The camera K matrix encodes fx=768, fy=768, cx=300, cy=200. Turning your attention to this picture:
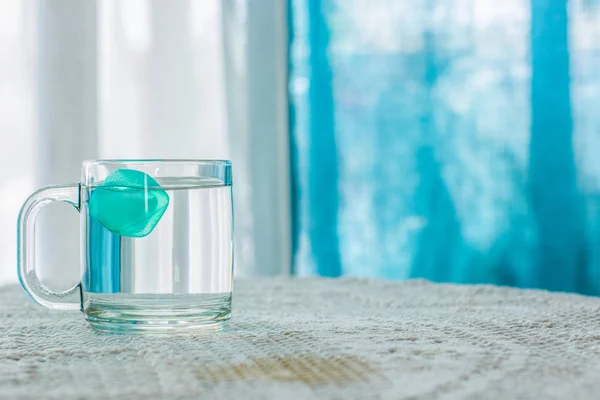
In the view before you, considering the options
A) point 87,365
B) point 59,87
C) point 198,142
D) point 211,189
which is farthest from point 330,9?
point 87,365

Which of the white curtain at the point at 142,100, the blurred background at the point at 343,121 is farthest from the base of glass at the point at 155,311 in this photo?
the blurred background at the point at 343,121

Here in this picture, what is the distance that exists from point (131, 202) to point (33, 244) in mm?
104

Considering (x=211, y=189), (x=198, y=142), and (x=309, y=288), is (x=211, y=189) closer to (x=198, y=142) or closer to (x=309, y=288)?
(x=309, y=288)

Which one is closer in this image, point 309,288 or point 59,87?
point 309,288

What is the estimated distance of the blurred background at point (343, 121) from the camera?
1.73 meters

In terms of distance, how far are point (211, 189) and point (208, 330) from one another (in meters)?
0.10

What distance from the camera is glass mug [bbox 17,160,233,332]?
51 centimetres

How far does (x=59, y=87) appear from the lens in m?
1.69

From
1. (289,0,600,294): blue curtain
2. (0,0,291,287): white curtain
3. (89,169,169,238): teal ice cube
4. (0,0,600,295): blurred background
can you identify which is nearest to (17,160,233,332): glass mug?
(89,169,169,238): teal ice cube

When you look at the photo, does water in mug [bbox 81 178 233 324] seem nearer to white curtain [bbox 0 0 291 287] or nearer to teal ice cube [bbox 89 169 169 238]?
teal ice cube [bbox 89 169 169 238]

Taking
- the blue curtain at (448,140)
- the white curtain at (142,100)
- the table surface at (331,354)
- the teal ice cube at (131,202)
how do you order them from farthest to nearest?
the blue curtain at (448,140)
the white curtain at (142,100)
the teal ice cube at (131,202)
the table surface at (331,354)

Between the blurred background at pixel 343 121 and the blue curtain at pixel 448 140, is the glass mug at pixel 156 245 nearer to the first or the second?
the blurred background at pixel 343 121

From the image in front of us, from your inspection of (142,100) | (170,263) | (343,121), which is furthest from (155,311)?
(343,121)

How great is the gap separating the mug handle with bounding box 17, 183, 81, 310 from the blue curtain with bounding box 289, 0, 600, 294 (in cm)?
147
